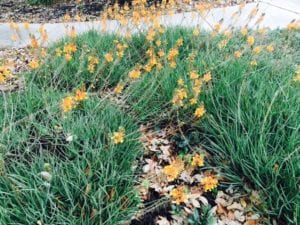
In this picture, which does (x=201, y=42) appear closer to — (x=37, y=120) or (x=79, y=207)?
(x=37, y=120)

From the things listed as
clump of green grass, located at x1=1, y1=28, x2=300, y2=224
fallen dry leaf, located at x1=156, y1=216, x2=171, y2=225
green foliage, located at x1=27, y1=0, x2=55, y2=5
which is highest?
clump of green grass, located at x1=1, y1=28, x2=300, y2=224

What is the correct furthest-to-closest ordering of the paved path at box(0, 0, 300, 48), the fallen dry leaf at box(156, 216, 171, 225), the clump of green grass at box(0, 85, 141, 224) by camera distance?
the paved path at box(0, 0, 300, 48) < the fallen dry leaf at box(156, 216, 171, 225) < the clump of green grass at box(0, 85, 141, 224)

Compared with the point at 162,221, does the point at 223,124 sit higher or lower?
higher

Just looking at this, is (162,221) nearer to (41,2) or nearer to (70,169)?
(70,169)

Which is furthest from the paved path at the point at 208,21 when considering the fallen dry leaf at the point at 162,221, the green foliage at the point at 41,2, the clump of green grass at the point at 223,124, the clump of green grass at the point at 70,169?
the fallen dry leaf at the point at 162,221

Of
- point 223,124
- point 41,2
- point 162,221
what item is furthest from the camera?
point 41,2

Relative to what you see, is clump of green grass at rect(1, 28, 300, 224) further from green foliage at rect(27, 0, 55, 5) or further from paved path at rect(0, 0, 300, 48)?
green foliage at rect(27, 0, 55, 5)

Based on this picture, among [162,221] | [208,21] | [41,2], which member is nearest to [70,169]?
[162,221]

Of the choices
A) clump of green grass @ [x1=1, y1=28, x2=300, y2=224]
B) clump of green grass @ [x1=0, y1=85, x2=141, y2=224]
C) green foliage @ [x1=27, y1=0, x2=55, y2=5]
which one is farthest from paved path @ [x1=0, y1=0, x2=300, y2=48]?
clump of green grass @ [x1=0, y1=85, x2=141, y2=224]

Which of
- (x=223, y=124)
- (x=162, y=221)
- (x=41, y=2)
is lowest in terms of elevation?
(x=162, y=221)

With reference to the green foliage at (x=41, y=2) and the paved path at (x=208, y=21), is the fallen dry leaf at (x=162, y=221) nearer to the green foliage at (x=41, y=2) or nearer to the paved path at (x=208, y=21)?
the paved path at (x=208, y=21)

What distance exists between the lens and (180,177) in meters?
2.72

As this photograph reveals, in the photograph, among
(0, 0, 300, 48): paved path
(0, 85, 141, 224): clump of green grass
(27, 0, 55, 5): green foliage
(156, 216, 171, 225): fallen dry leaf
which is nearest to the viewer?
(0, 85, 141, 224): clump of green grass

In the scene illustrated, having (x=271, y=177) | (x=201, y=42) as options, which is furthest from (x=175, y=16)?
(x=271, y=177)
